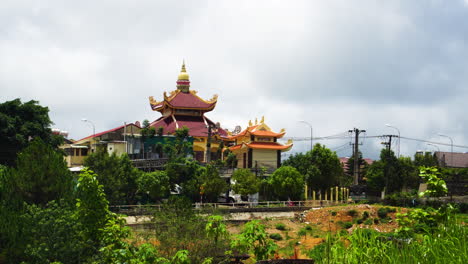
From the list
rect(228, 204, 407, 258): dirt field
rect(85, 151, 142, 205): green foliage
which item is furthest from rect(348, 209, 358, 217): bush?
rect(85, 151, 142, 205): green foliage

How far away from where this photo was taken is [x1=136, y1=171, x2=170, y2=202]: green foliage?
171 ft

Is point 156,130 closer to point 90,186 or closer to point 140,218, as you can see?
point 140,218

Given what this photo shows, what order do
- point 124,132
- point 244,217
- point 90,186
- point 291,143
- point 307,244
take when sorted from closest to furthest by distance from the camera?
1. point 90,186
2. point 307,244
3. point 244,217
4. point 124,132
5. point 291,143

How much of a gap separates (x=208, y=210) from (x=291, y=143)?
40.2 meters

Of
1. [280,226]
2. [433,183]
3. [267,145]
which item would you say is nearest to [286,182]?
[280,226]

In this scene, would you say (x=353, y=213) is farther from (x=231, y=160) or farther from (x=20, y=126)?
(x=20, y=126)

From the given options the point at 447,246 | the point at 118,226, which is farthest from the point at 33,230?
→ the point at 447,246

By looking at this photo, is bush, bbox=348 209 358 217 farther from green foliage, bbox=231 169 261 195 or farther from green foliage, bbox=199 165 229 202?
green foliage, bbox=199 165 229 202

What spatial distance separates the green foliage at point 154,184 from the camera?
5200cm

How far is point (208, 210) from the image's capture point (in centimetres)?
3981

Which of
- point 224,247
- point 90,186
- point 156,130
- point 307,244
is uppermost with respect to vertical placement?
point 156,130

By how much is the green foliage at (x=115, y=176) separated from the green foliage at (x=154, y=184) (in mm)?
679

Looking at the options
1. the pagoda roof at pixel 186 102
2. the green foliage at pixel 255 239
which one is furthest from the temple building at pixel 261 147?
the green foliage at pixel 255 239

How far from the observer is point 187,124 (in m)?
81.4
